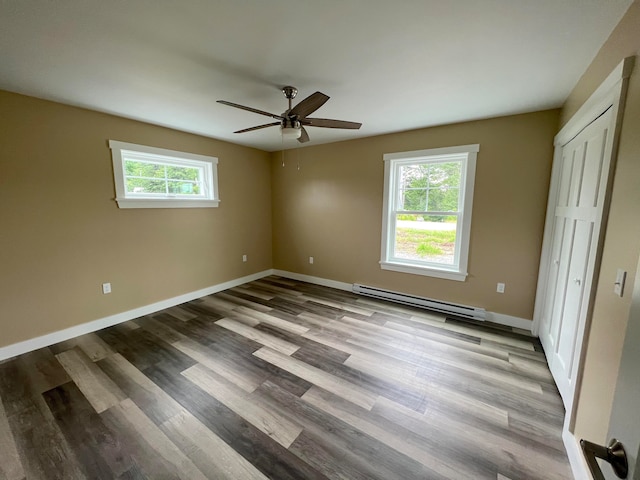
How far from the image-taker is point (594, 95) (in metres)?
1.60

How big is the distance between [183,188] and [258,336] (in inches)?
92.8

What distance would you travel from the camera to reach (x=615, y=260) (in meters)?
1.28

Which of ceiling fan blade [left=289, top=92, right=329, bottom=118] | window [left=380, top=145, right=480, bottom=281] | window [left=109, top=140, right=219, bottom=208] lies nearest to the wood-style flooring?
window [left=380, top=145, right=480, bottom=281]

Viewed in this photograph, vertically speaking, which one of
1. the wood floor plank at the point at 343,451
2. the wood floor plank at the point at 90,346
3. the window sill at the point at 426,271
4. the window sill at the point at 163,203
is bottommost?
the wood floor plank at the point at 343,451

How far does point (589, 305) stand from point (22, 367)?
427 cm

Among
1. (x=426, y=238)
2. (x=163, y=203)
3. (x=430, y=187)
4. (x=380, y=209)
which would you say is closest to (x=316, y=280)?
(x=380, y=209)

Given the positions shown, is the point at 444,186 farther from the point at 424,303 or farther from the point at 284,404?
the point at 284,404

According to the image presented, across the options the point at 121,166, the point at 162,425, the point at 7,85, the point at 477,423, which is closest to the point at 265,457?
the point at 162,425

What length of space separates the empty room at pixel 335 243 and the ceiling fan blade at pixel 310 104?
17mm

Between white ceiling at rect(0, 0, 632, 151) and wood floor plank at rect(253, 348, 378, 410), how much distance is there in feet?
7.88

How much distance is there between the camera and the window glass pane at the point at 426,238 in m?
3.36

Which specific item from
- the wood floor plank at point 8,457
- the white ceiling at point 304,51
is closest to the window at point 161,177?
the white ceiling at point 304,51

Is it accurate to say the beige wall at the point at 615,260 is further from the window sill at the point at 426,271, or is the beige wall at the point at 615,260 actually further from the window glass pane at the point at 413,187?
the window glass pane at the point at 413,187

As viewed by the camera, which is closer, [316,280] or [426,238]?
[426,238]
